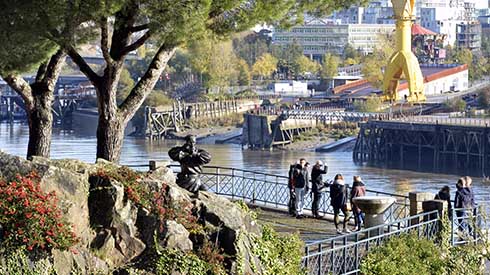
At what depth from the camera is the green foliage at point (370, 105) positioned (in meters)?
84.1

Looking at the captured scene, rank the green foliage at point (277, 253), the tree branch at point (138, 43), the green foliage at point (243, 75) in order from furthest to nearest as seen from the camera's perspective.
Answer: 1. the green foliage at point (243, 75)
2. the tree branch at point (138, 43)
3. the green foliage at point (277, 253)

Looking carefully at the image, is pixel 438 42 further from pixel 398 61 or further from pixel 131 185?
pixel 131 185

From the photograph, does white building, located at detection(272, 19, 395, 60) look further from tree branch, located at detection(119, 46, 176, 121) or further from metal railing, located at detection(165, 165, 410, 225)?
tree branch, located at detection(119, 46, 176, 121)

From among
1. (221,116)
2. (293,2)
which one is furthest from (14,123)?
(293,2)

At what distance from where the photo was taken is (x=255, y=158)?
212 ft

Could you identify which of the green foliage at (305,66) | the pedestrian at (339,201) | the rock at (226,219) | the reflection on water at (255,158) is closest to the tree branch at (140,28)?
the rock at (226,219)

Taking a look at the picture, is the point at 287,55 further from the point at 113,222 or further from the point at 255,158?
the point at 113,222

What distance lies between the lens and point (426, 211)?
14.7 metres

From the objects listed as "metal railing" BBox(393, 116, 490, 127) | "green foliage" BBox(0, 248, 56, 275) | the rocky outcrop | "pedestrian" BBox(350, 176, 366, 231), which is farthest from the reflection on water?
"green foliage" BBox(0, 248, 56, 275)

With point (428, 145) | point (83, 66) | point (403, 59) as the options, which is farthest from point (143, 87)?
point (428, 145)

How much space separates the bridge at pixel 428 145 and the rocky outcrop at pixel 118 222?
47.3 metres

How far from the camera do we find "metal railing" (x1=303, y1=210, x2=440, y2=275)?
11930 millimetres

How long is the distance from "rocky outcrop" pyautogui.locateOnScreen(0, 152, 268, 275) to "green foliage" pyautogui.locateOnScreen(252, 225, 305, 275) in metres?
0.12

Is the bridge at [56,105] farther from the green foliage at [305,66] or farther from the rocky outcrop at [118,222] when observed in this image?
the rocky outcrop at [118,222]
